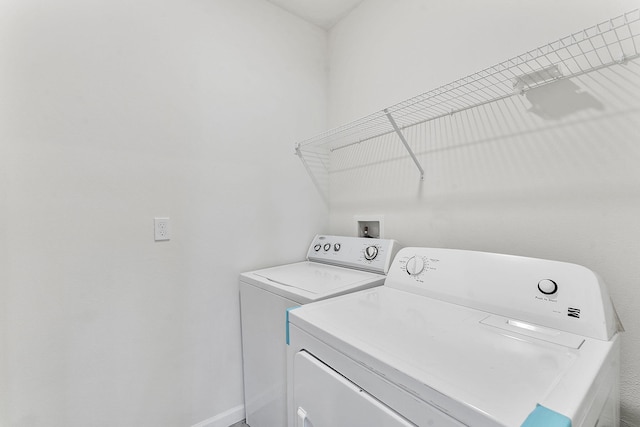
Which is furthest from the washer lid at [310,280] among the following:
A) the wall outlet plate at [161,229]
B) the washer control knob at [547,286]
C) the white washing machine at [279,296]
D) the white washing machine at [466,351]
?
the washer control knob at [547,286]

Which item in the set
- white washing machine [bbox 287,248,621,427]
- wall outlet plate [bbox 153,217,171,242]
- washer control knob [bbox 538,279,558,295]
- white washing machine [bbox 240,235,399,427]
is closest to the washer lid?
white washing machine [bbox 240,235,399,427]

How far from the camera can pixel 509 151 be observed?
48.3 inches

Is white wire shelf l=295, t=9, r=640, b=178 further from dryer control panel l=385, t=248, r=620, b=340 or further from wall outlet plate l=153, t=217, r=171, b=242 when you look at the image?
wall outlet plate l=153, t=217, r=171, b=242

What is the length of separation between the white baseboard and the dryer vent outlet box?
1268 mm

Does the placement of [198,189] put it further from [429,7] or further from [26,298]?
[429,7]

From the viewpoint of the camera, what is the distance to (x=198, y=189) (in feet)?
5.10

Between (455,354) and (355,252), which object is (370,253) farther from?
(455,354)

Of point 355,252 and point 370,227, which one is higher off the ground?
point 370,227

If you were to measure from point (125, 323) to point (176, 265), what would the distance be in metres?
0.33

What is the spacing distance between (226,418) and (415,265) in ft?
4.49

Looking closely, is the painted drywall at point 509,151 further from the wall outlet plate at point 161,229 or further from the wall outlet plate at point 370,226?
the wall outlet plate at point 161,229

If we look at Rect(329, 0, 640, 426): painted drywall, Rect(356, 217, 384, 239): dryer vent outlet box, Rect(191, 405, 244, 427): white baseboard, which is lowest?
Rect(191, 405, 244, 427): white baseboard

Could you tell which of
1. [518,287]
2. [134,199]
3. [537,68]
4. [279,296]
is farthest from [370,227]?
[134,199]

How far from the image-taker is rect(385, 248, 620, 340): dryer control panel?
32.2 inches
